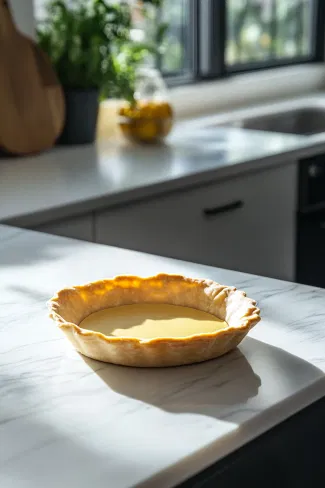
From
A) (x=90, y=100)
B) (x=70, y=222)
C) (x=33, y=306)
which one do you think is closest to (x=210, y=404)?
(x=33, y=306)

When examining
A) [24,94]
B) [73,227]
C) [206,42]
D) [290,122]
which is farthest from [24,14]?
[290,122]

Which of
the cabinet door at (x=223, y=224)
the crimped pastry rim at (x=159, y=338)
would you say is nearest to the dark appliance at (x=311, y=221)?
the cabinet door at (x=223, y=224)

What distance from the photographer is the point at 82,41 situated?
2791 mm

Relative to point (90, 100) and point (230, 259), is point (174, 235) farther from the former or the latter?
point (90, 100)

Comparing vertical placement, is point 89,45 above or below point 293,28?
above

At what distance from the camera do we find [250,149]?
2.73 m

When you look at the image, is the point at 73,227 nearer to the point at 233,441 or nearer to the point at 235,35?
the point at 233,441

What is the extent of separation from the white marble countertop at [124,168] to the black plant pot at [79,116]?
0.15 ft

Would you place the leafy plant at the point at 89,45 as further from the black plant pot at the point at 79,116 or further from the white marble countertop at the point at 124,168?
the white marble countertop at the point at 124,168

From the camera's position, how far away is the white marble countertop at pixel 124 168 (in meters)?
2.13

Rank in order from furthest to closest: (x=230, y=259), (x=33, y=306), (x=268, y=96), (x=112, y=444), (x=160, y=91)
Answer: (x=268, y=96)
(x=160, y=91)
(x=230, y=259)
(x=33, y=306)
(x=112, y=444)

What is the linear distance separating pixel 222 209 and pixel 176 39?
1292 mm

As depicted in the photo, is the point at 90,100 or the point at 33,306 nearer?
the point at 33,306

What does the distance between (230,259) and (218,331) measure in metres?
1.57
